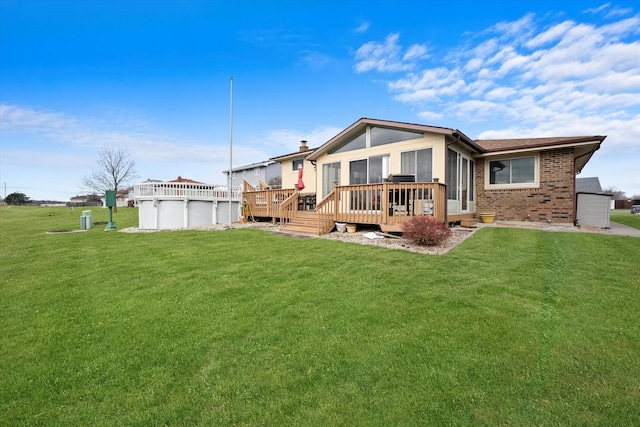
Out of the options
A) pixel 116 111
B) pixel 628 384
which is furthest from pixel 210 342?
pixel 116 111

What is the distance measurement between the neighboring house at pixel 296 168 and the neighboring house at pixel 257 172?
624 cm

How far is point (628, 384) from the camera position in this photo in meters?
2.44

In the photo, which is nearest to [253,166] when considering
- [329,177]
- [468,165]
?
[329,177]

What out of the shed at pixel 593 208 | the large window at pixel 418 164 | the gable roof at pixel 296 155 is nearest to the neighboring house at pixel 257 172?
the gable roof at pixel 296 155

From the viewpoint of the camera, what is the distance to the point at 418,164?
11.1 metres

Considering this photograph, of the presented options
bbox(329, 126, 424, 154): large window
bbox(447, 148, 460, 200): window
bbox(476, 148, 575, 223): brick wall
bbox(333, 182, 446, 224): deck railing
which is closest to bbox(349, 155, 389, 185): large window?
bbox(329, 126, 424, 154): large window

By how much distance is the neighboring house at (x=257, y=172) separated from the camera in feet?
85.6

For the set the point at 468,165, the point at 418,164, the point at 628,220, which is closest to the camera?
the point at 418,164

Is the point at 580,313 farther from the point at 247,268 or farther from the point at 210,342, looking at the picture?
the point at 247,268

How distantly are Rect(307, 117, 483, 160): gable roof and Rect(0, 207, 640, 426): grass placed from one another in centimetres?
529

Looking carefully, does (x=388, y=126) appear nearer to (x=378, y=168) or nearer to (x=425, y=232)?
(x=378, y=168)

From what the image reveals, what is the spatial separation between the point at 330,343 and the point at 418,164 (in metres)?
9.36

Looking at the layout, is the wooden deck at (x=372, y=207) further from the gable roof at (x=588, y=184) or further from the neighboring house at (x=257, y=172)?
the gable roof at (x=588, y=184)

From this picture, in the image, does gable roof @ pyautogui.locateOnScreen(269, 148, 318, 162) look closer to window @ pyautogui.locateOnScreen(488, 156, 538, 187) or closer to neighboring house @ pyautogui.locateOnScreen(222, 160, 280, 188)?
neighboring house @ pyautogui.locateOnScreen(222, 160, 280, 188)
